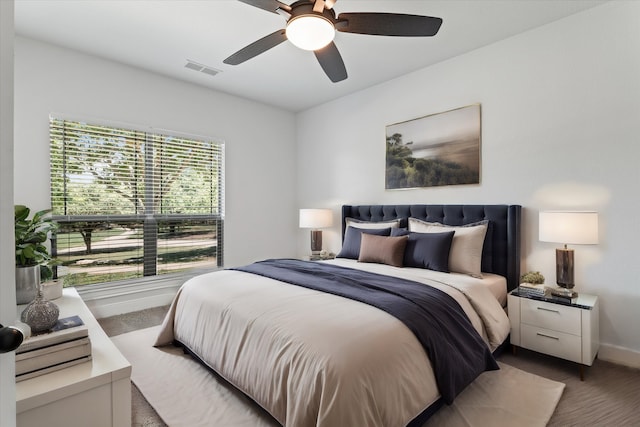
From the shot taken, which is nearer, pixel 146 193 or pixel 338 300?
pixel 338 300

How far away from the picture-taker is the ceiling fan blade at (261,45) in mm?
2127

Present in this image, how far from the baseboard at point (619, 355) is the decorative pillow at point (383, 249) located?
1.71 m

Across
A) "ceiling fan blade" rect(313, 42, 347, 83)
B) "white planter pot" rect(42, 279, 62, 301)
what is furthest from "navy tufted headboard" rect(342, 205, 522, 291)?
"white planter pot" rect(42, 279, 62, 301)

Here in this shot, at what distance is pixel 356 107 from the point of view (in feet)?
14.0

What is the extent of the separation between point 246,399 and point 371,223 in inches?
93.0

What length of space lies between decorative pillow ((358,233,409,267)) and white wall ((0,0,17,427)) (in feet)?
8.84

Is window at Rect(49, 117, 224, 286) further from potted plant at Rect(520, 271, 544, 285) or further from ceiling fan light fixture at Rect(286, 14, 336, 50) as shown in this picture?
potted plant at Rect(520, 271, 544, 285)

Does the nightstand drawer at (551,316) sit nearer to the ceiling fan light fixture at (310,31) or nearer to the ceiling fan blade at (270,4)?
the ceiling fan light fixture at (310,31)

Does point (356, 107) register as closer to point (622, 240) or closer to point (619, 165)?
point (619, 165)

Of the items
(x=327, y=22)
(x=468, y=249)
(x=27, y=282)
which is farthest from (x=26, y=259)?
(x=468, y=249)

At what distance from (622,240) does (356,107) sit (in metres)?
3.14

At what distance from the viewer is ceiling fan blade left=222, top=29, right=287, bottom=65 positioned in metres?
2.13

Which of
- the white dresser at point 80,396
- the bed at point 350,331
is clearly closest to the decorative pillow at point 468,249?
the bed at point 350,331

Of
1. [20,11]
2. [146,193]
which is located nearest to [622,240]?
[146,193]
